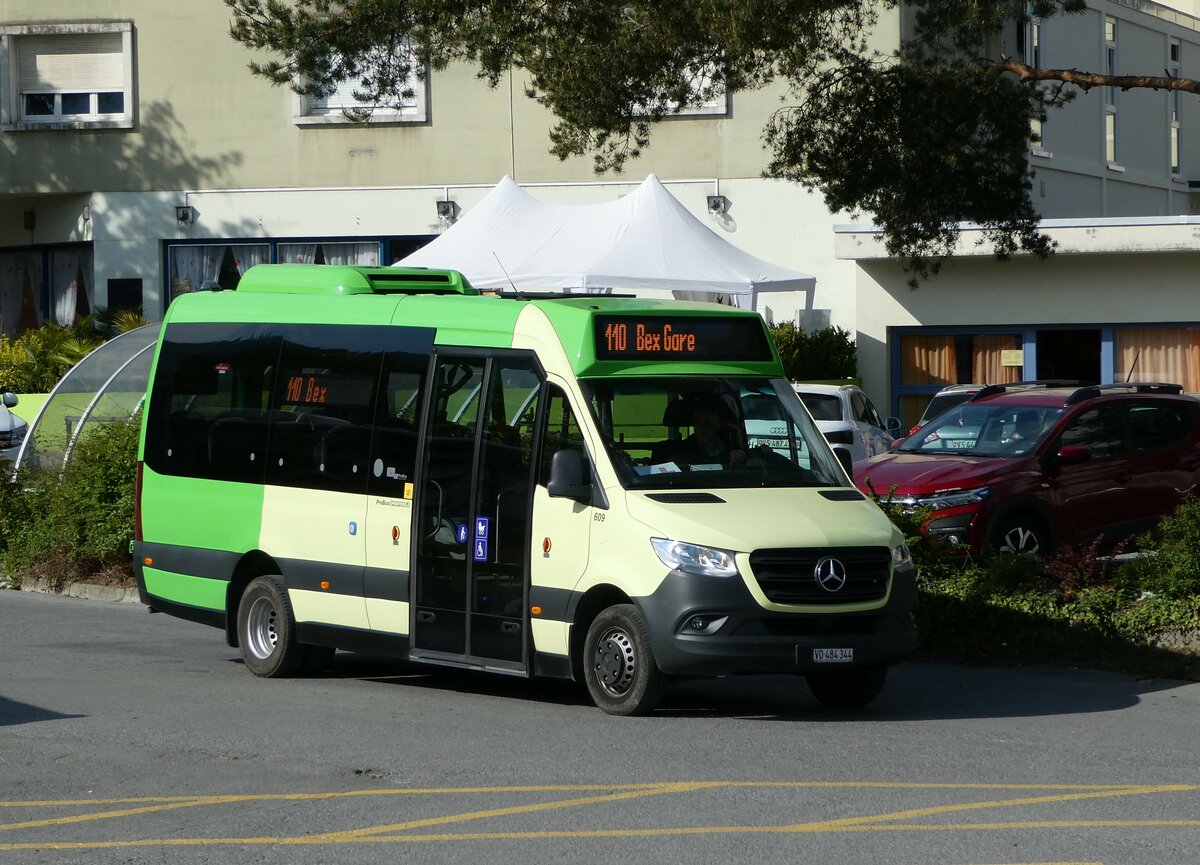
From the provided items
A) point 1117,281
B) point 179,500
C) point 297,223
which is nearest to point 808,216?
point 1117,281

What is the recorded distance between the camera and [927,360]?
29828mm

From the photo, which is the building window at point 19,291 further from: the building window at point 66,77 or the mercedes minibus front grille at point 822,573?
the mercedes minibus front grille at point 822,573

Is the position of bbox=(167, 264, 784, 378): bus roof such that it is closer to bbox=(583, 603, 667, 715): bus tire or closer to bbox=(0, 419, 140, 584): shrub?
bbox=(583, 603, 667, 715): bus tire

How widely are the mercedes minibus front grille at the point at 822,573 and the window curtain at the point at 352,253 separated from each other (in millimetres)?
23250

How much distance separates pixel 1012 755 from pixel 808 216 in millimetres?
22219

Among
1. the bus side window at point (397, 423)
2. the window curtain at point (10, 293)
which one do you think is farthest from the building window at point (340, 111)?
the bus side window at point (397, 423)

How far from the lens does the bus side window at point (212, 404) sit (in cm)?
1233

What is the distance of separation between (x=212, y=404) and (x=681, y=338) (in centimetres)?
376

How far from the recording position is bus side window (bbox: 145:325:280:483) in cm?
1233

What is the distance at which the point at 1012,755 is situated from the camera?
30.0 ft

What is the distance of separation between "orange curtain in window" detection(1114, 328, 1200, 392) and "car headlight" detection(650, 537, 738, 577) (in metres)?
20.3

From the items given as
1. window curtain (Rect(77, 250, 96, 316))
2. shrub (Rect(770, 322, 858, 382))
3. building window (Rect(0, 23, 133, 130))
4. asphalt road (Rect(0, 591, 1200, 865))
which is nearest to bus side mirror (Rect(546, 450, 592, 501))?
asphalt road (Rect(0, 591, 1200, 865))

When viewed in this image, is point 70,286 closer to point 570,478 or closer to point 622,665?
point 570,478

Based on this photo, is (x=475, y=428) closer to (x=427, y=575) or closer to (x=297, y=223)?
(x=427, y=575)
